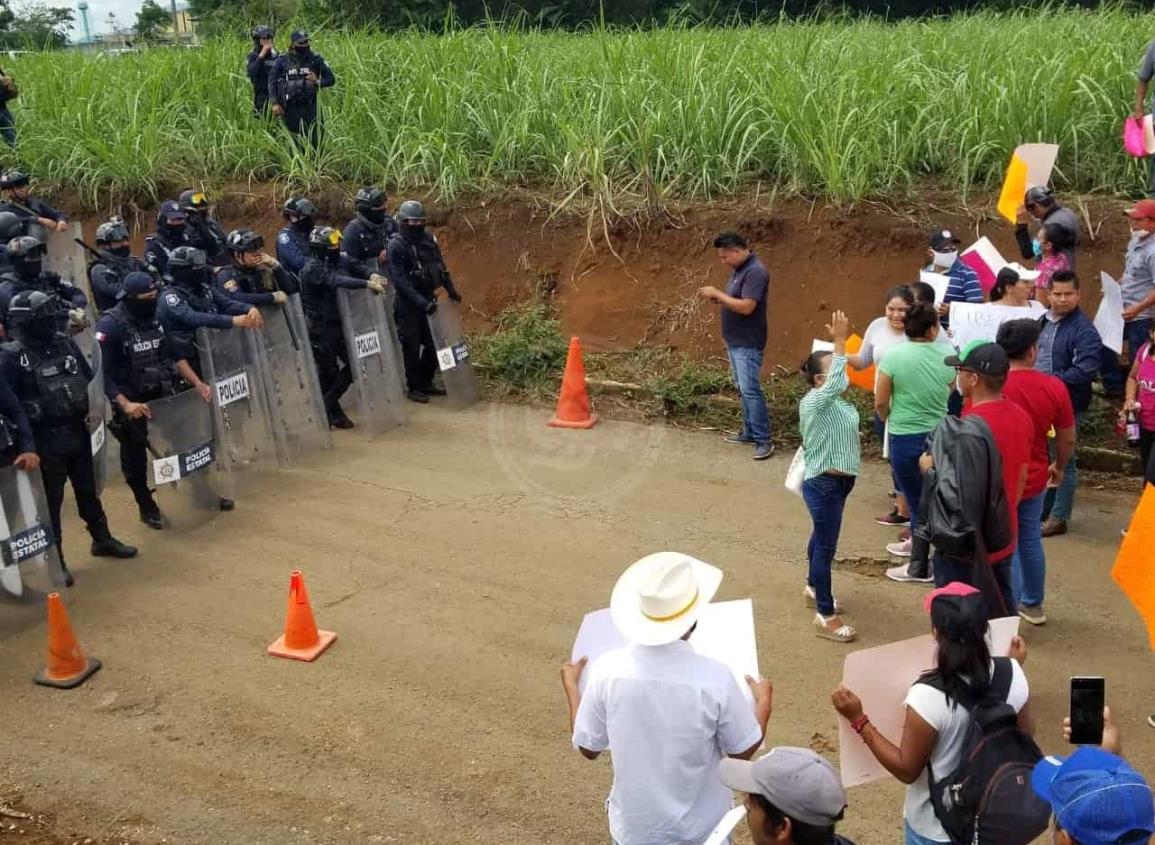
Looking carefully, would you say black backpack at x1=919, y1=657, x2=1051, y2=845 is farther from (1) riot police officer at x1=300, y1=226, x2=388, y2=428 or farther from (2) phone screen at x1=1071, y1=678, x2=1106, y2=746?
(1) riot police officer at x1=300, y1=226, x2=388, y2=428

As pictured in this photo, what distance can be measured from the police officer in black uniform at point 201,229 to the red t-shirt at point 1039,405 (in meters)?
7.22

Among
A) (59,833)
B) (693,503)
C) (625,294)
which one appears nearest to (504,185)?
(625,294)

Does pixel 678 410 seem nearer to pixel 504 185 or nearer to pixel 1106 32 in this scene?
pixel 504 185

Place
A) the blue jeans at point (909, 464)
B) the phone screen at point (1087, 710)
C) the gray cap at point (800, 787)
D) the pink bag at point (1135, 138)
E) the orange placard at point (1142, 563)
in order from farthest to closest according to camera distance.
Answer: the pink bag at point (1135, 138)
the blue jeans at point (909, 464)
the orange placard at point (1142, 563)
the phone screen at point (1087, 710)
the gray cap at point (800, 787)

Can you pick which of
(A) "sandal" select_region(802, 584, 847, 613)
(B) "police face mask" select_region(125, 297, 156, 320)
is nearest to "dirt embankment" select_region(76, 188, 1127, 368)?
(A) "sandal" select_region(802, 584, 847, 613)

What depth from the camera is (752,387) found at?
9.02 m

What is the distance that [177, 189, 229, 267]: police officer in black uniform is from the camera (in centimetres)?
1030

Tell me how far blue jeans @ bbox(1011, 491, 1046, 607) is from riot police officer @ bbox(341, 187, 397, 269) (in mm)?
6398

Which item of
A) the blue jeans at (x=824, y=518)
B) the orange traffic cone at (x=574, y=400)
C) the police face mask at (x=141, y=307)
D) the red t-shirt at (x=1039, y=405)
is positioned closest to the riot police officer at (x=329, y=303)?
the orange traffic cone at (x=574, y=400)

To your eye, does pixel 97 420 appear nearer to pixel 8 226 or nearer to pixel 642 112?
pixel 8 226

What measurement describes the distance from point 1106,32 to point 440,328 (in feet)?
28.4

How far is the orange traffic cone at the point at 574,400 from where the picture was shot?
9.84 metres

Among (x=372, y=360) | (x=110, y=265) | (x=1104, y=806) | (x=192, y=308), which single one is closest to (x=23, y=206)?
(x=110, y=265)

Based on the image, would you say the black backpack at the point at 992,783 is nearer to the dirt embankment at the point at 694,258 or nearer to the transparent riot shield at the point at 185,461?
the transparent riot shield at the point at 185,461
